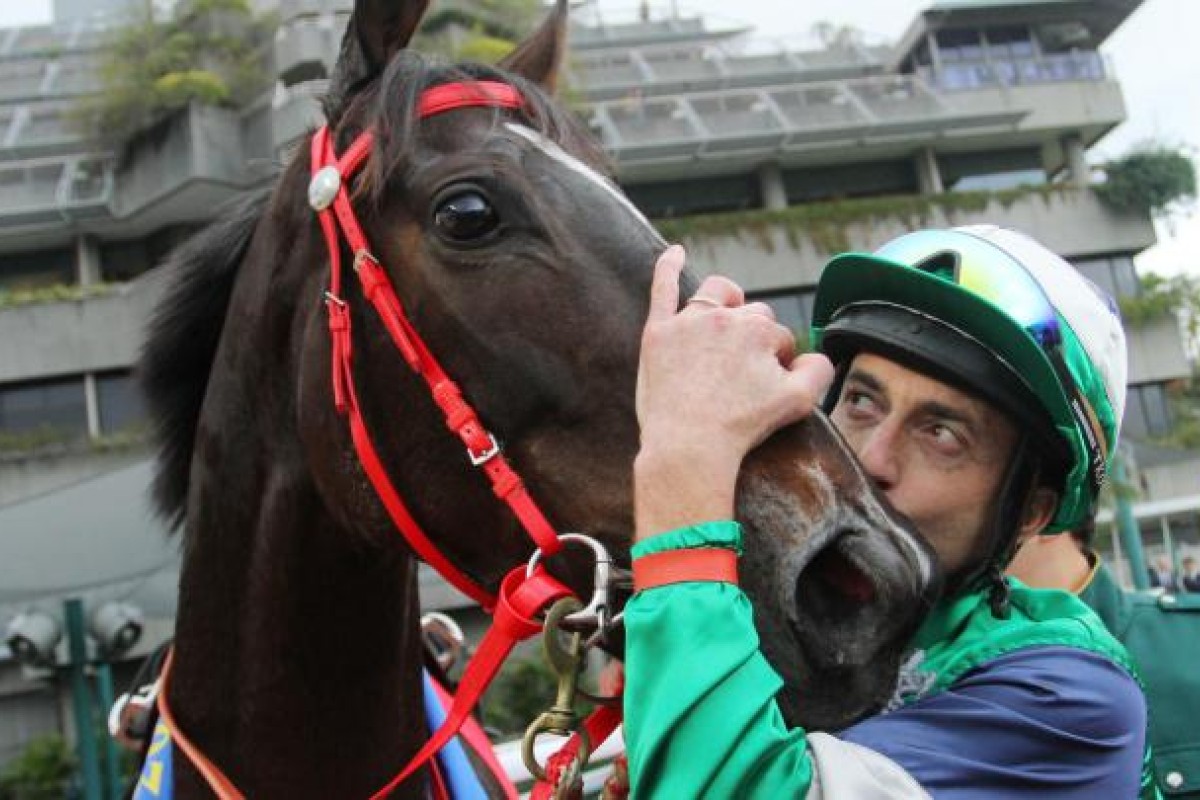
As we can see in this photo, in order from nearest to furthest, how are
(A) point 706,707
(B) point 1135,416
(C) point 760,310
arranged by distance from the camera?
(A) point 706,707, (C) point 760,310, (B) point 1135,416

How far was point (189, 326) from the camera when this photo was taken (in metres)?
2.42

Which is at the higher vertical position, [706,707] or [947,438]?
[947,438]

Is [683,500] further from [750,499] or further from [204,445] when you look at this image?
[204,445]

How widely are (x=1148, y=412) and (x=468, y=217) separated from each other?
27830 millimetres

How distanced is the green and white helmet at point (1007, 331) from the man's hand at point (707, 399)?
0.38 metres

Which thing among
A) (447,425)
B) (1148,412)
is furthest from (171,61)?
(447,425)

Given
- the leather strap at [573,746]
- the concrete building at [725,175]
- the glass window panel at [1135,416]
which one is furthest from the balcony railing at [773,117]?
the leather strap at [573,746]

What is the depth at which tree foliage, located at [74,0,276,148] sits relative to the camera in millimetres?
22672

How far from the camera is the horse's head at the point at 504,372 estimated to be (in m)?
1.32

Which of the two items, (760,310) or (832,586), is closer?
(832,586)

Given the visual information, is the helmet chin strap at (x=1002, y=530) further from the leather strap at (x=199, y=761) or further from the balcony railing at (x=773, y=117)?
the balcony railing at (x=773, y=117)

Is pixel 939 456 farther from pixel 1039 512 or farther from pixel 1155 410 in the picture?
pixel 1155 410

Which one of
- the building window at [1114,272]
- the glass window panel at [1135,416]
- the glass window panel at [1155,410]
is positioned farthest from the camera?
the building window at [1114,272]

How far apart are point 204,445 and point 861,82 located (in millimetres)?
27654
